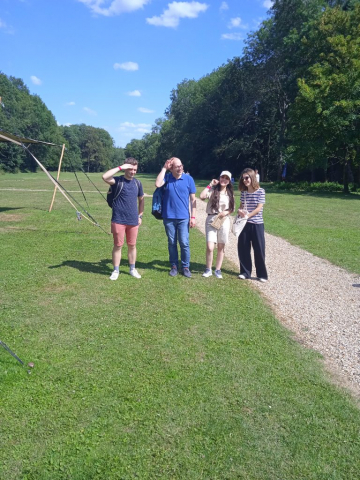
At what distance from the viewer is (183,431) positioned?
2.92 m

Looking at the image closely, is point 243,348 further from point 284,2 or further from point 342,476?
point 284,2

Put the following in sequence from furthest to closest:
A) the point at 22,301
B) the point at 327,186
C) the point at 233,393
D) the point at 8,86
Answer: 1. the point at 8,86
2. the point at 327,186
3. the point at 22,301
4. the point at 233,393

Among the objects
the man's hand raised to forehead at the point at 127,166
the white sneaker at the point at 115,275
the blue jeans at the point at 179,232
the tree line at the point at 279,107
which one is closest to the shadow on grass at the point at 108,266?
the white sneaker at the point at 115,275

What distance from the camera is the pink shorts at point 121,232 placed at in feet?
20.8

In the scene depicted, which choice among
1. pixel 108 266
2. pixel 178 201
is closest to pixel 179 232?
pixel 178 201

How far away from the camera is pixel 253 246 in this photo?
6832mm

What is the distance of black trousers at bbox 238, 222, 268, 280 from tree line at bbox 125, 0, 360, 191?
73.1 ft

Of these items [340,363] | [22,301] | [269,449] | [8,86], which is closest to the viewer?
[269,449]

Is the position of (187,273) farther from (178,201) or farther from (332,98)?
(332,98)

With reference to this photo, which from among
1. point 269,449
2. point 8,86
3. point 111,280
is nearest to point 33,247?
point 111,280

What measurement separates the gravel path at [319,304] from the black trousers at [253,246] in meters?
0.26

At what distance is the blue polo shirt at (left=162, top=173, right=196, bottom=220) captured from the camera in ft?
21.4

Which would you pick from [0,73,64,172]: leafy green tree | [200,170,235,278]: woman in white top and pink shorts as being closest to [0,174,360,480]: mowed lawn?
[200,170,235,278]: woman in white top and pink shorts

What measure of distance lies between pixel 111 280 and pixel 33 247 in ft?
11.4
